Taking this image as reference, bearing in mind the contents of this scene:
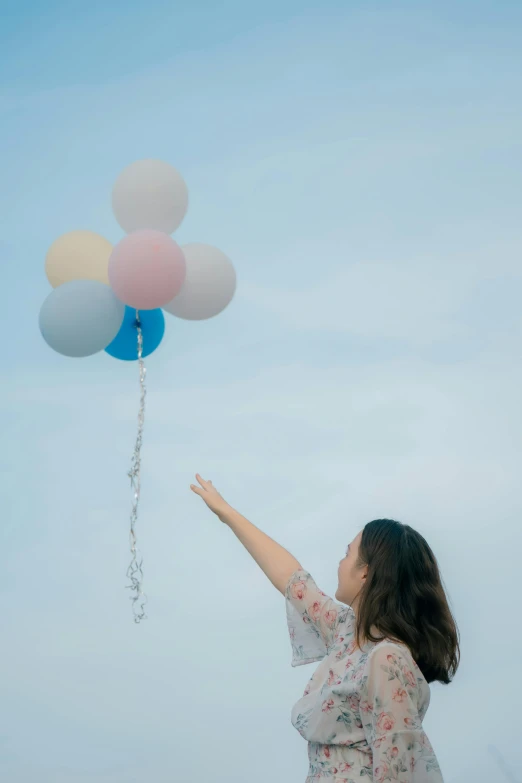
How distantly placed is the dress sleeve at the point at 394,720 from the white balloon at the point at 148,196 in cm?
145

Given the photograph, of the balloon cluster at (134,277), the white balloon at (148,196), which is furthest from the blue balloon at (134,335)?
the white balloon at (148,196)

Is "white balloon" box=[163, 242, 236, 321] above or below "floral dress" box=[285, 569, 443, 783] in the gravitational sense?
above

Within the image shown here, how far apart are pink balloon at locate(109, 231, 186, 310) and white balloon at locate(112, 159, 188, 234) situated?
20 cm

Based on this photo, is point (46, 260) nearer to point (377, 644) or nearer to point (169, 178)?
point (169, 178)

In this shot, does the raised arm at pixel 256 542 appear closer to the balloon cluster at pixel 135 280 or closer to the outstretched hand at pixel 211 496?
the outstretched hand at pixel 211 496

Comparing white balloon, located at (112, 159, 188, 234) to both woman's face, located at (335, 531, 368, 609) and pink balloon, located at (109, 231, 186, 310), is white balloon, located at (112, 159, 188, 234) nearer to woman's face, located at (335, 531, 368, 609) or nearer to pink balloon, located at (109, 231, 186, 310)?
pink balloon, located at (109, 231, 186, 310)

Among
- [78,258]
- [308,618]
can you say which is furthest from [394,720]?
[78,258]

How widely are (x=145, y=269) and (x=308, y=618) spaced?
1.01 metres

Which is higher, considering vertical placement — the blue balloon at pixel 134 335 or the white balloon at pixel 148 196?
the white balloon at pixel 148 196

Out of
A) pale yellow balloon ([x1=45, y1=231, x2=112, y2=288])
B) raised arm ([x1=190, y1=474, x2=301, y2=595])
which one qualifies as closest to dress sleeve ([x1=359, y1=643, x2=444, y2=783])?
raised arm ([x1=190, y1=474, x2=301, y2=595])

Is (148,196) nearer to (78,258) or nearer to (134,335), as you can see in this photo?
(78,258)

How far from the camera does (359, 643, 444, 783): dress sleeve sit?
155 centimetres

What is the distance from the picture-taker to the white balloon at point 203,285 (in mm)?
2377

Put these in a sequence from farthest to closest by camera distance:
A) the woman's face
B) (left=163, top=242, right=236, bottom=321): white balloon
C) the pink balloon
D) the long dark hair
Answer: (left=163, top=242, right=236, bottom=321): white balloon < the pink balloon < the woman's face < the long dark hair
